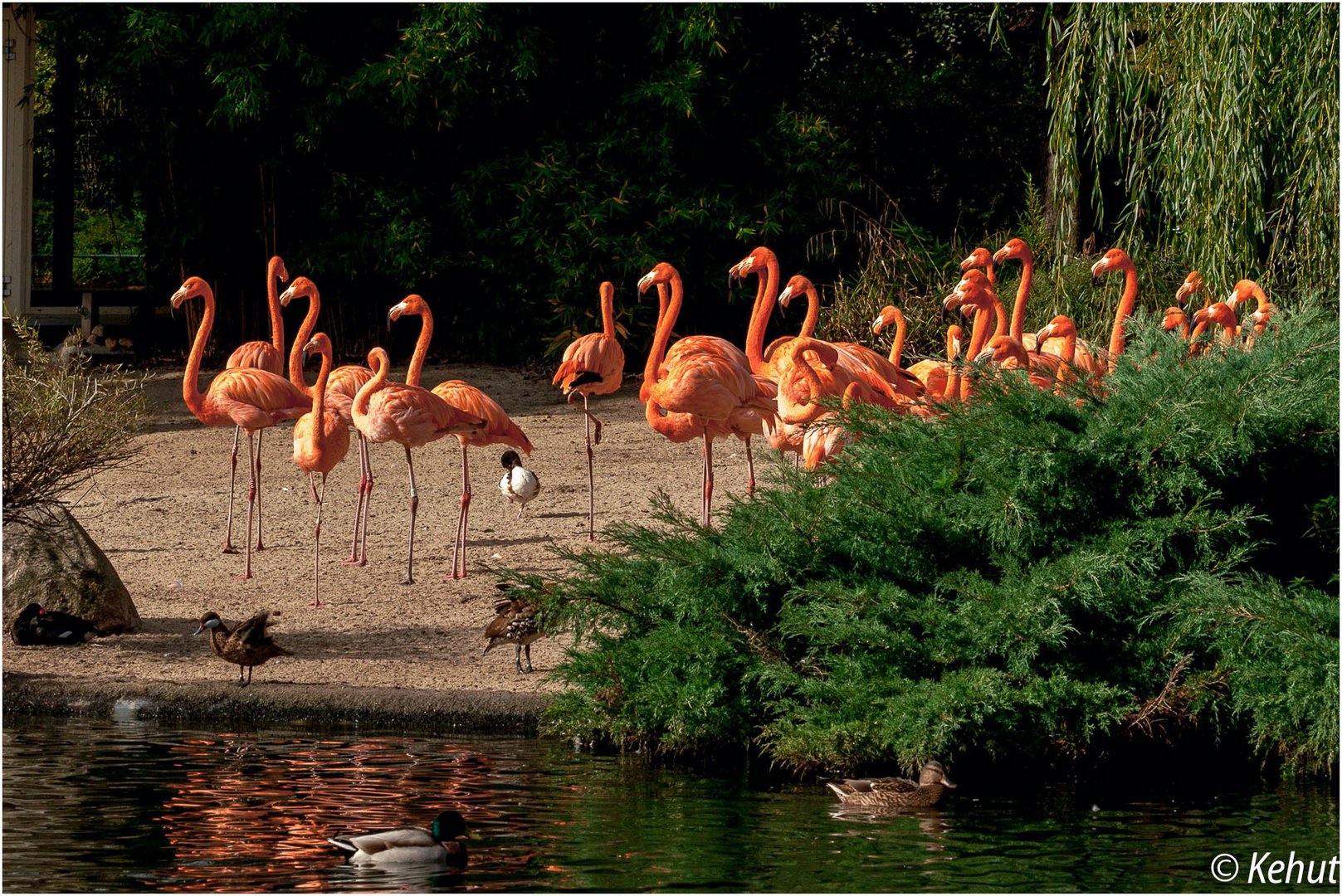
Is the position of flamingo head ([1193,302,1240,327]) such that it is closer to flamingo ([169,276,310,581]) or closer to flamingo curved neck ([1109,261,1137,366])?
flamingo curved neck ([1109,261,1137,366])

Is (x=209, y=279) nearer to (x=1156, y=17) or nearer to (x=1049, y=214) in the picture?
(x=1049, y=214)

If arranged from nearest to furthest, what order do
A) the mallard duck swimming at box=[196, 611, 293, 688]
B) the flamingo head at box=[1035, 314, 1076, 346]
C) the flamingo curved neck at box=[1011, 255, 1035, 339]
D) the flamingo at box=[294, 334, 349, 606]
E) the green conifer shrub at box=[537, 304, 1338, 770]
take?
the green conifer shrub at box=[537, 304, 1338, 770] < the mallard duck swimming at box=[196, 611, 293, 688] < the flamingo at box=[294, 334, 349, 606] < the flamingo head at box=[1035, 314, 1076, 346] < the flamingo curved neck at box=[1011, 255, 1035, 339]

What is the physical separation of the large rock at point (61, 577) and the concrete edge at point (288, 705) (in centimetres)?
118

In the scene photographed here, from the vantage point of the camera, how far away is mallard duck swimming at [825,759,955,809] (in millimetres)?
5500

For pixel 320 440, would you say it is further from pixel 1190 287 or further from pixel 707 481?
pixel 1190 287

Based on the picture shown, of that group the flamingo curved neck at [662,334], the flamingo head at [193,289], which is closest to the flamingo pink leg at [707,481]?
the flamingo curved neck at [662,334]

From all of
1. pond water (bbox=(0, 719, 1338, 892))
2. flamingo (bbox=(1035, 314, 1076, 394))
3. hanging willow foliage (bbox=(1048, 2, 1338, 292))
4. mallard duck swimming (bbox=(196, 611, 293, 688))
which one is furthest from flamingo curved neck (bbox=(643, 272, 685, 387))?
pond water (bbox=(0, 719, 1338, 892))

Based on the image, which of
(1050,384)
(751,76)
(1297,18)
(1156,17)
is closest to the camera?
(1050,384)

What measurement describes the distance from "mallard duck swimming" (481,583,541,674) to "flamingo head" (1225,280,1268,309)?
4678mm

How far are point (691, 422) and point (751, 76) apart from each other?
7.12 meters

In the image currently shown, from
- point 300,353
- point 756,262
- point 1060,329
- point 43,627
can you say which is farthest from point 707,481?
point 43,627

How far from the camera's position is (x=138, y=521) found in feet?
35.8

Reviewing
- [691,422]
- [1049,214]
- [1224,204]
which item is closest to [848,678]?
[691,422]

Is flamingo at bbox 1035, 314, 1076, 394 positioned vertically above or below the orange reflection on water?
above
